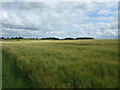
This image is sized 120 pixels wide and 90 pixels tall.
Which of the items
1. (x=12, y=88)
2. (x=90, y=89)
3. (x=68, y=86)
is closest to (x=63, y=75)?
(x=68, y=86)

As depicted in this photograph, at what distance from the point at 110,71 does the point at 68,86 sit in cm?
201

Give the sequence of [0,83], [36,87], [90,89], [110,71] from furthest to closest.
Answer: [0,83], [110,71], [36,87], [90,89]

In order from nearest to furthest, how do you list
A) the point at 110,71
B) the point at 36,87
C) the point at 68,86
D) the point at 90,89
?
the point at 90,89, the point at 68,86, the point at 36,87, the point at 110,71

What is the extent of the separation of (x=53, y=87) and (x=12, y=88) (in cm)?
166

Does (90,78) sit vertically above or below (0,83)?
above

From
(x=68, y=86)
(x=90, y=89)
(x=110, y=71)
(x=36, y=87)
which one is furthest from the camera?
(x=110, y=71)

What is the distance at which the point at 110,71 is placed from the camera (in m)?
5.67

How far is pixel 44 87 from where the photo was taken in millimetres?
4848

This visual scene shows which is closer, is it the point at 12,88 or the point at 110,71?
the point at 12,88

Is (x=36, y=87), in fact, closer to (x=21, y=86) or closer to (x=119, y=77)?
(x=21, y=86)

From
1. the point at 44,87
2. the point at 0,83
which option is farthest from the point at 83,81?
the point at 0,83

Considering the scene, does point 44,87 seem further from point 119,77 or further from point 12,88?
Answer: point 119,77

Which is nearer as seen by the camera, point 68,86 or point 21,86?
point 68,86

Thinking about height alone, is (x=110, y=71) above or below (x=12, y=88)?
above
